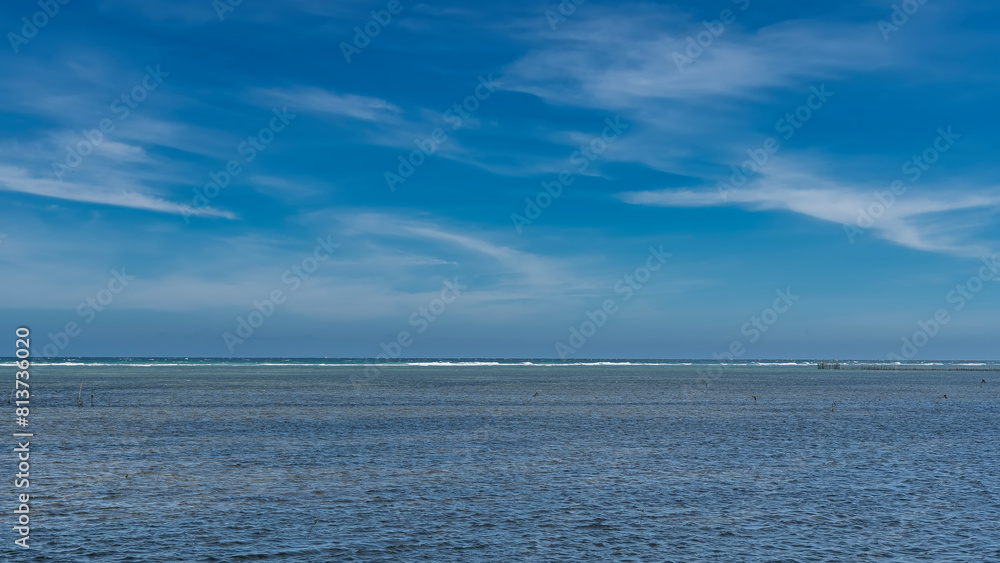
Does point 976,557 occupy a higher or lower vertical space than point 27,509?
lower

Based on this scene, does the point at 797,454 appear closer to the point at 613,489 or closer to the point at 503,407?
the point at 613,489

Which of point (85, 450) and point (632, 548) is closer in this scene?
point (632, 548)

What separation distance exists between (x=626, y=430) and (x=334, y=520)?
3737 centimetres

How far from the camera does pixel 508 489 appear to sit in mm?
36531

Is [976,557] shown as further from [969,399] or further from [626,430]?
[969,399]

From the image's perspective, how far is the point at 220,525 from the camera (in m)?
29.1

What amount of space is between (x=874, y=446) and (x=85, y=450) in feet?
168

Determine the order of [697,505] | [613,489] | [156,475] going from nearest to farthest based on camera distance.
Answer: [697,505]
[613,489]
[156,475]

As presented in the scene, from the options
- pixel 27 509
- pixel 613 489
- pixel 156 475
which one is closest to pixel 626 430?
pixel 613 489

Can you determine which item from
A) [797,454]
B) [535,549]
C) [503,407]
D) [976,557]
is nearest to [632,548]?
[535,549]

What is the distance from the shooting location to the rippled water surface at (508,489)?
26672 mm

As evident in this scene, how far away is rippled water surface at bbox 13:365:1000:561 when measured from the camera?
26.7 metres

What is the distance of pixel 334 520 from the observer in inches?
1185

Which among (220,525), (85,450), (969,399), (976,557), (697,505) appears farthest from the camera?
(969,399)
